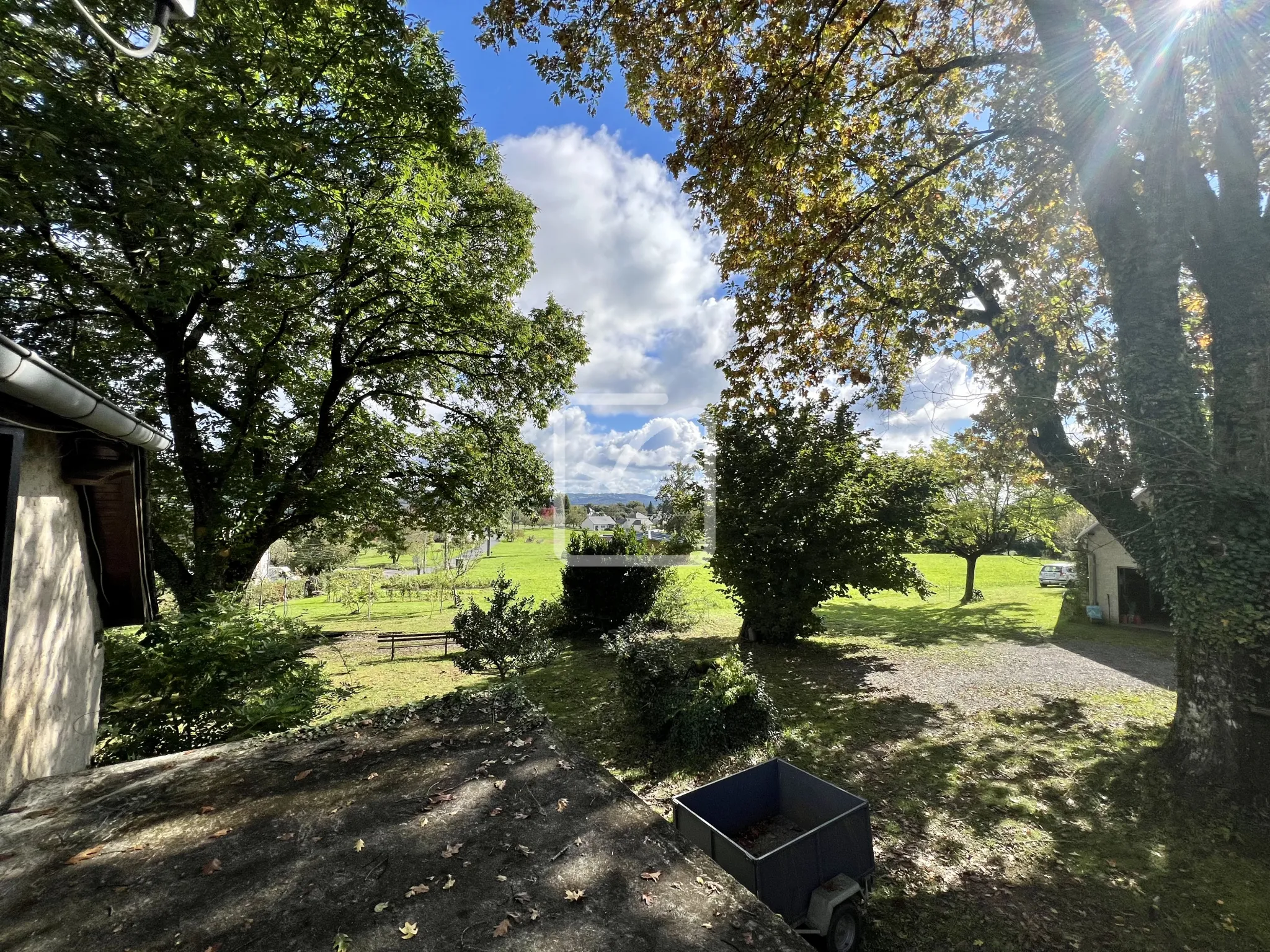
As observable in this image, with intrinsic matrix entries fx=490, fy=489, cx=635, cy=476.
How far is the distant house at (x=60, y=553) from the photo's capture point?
2.92m

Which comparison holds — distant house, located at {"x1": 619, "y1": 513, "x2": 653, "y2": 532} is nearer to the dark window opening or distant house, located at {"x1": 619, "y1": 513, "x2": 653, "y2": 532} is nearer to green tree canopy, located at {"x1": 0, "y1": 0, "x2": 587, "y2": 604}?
green tree canopy, located at {"x1": 0, "y1": 0, "x2": 587, "y2": 604}

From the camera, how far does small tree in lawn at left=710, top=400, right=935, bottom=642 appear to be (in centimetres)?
1396

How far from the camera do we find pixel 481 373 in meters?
12.7

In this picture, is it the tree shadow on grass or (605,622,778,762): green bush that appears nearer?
(605,622,778,762): green bush

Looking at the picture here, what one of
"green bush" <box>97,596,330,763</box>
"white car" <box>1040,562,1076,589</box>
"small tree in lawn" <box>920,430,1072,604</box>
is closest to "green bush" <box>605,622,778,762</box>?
"green bush" <box>97,596,330,763</box>

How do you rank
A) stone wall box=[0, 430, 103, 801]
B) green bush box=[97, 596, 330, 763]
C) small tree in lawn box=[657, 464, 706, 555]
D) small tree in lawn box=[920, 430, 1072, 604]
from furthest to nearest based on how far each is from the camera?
small tree in lawn box=[920, 430, 1072, 604] → small tree in lawn box=[657, 464, 706, 555] → green bush box=[97, 596, 330, 763] → stone wall box=[0, 430, 103, 801]

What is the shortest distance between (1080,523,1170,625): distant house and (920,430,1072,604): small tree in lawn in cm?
153

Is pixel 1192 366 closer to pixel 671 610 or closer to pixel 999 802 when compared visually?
pixel 999 802

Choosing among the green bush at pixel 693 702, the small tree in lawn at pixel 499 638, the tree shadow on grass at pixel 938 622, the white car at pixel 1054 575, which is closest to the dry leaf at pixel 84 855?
the green bush at pixel 693 702

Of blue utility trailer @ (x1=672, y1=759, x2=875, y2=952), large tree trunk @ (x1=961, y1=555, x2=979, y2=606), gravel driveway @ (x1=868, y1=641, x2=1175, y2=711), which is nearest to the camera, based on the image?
blue utility trailer @ (x1=672, y1=759, x2=875, y2=952)

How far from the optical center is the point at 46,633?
167 inches

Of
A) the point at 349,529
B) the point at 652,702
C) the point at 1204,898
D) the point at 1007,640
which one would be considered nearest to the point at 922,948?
the point at 1204,898

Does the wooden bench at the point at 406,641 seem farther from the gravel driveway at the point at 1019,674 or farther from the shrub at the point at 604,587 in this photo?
the gravel driveway at the point at 1019,674

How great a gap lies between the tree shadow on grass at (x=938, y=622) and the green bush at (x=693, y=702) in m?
10.2
